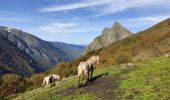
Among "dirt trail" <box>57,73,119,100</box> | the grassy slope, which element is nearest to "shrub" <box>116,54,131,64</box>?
the grassy slope

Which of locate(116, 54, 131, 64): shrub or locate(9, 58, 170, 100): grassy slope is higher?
locate(116, 54, 131, 64): shrub

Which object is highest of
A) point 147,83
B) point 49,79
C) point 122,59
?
point 122,59

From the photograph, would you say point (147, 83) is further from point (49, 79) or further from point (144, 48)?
point (144, 48)

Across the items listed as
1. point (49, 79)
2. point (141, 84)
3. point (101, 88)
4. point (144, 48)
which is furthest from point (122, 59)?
point (141, 84)

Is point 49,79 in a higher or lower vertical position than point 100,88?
higher

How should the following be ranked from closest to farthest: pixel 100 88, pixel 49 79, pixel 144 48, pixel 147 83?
1. pixel 147 83
2. pixel 100 88
3. pixel 49 79
4. pixel 144 48

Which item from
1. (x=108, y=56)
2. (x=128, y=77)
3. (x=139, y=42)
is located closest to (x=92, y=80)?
(x=128, y=77)

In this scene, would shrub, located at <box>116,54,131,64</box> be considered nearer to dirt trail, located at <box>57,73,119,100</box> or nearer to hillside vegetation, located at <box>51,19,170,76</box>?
hillside vegetation, located at <box>51,19,170,76</box>

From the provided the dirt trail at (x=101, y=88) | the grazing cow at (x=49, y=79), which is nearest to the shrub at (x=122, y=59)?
the grazing cow at (x=49, y=79)

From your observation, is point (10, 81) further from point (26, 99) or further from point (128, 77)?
point (128, 77)

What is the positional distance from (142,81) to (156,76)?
2828mm

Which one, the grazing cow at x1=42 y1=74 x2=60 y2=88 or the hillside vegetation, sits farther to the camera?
the hillside vegetation

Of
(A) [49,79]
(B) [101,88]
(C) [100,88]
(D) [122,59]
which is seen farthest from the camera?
(D) [122,59]

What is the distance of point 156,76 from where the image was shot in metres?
38.0
